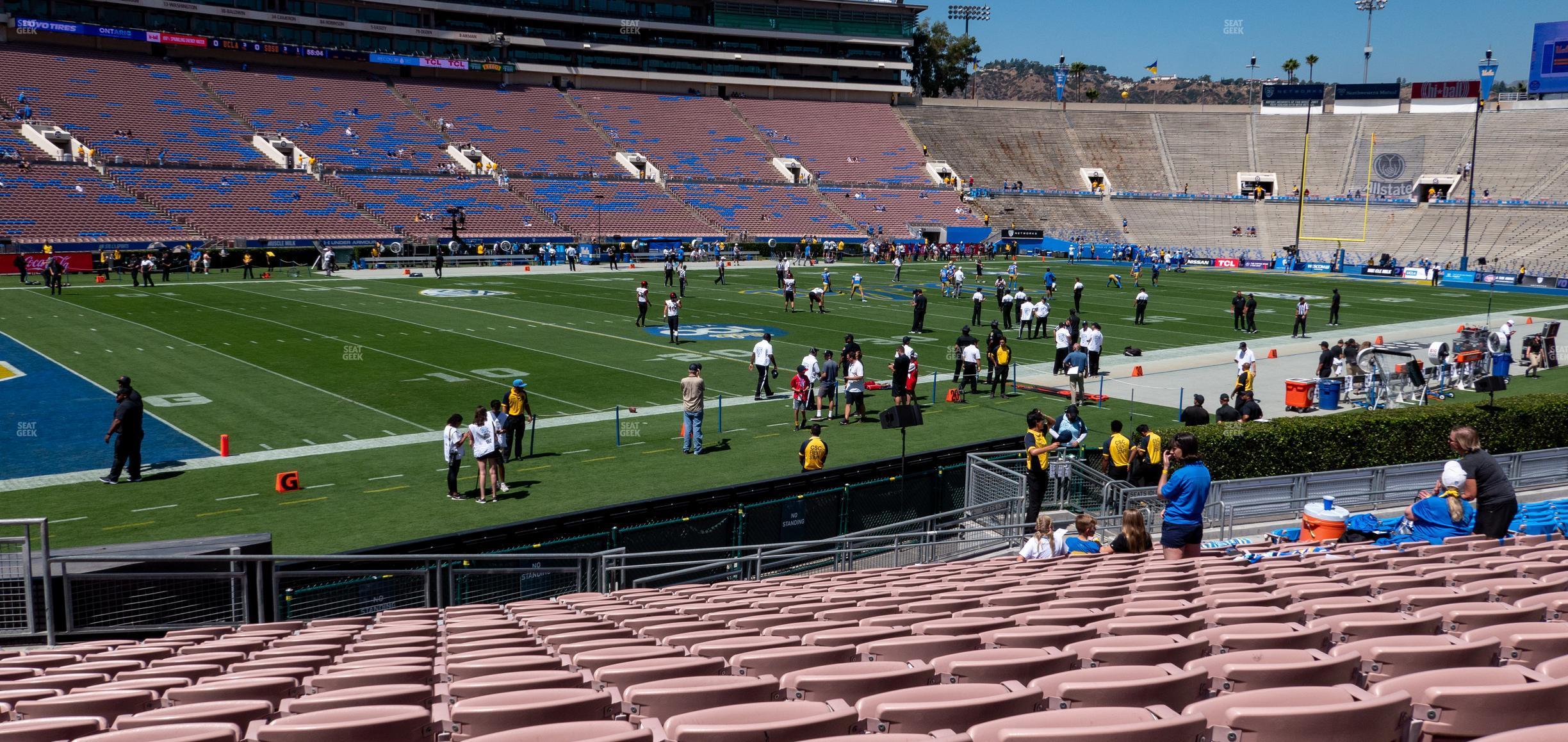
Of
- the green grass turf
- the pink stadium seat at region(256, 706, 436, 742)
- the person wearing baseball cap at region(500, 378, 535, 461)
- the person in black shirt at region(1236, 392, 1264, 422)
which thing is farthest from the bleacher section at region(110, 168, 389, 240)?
the pink stadium seat at region(256, 706, 436, 742)

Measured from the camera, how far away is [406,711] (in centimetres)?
327

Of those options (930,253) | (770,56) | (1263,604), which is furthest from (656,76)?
(1263,604)

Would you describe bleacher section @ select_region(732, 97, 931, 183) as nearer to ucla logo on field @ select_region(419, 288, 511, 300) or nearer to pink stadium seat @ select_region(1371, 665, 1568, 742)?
ucla logo on field @ select_region(419, 288, 511, 300)

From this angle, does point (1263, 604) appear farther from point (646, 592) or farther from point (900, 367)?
point (900, 367)

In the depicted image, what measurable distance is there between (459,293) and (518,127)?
39.5 m

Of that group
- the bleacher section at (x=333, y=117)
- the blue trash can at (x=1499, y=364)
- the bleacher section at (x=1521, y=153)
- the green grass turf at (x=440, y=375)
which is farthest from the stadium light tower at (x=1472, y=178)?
the bleacher section at (x=333, y=117)

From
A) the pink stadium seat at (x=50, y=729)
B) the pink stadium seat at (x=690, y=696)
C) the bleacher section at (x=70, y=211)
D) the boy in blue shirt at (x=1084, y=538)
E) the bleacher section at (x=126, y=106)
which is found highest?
the bleacher section at (x=126, y=106)

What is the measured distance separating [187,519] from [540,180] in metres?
59.9

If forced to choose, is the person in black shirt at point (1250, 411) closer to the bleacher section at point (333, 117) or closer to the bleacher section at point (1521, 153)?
the bleacher section at point (333, 117)

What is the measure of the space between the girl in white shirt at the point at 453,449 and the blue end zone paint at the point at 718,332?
16410mm

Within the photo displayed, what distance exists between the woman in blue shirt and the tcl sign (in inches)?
3662

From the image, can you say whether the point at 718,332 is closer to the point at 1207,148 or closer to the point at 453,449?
the point at 453,449

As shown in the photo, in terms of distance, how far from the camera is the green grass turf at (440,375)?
15.9 m

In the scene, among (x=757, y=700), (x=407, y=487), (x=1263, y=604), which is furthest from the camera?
(x=407, y=487)
